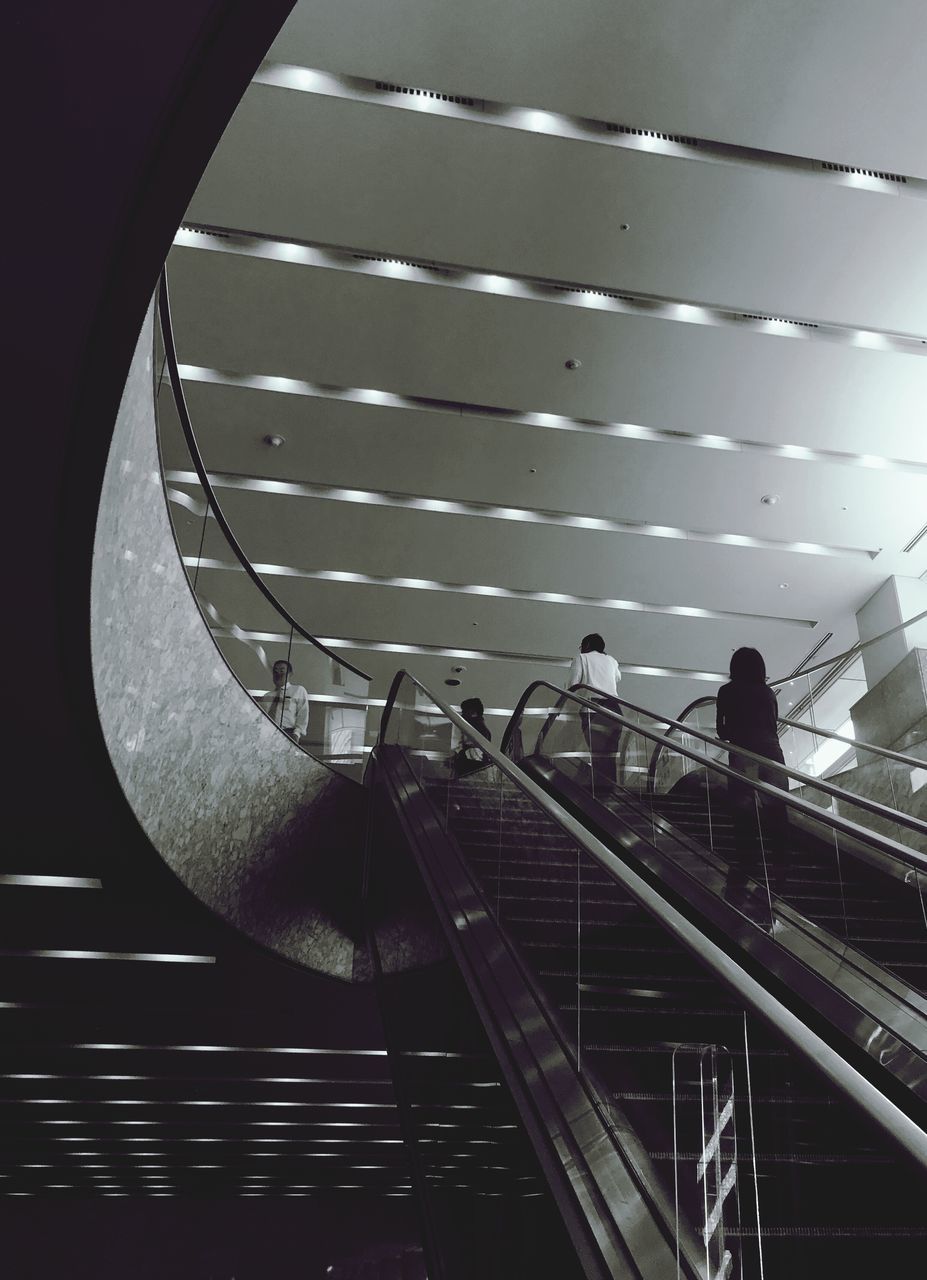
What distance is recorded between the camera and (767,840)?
186 inches

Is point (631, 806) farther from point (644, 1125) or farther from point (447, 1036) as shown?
point (644, 1125)

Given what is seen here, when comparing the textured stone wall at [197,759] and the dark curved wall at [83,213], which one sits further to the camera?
the textured stone wall at [197,759]

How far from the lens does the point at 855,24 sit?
679 centimetres

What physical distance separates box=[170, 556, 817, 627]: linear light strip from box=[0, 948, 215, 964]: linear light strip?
5.84 meters

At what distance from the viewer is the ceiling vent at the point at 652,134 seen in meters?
7.55

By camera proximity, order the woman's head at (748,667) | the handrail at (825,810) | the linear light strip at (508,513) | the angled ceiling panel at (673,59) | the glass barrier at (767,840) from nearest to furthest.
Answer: the handrail at (825,810) < the glass barrier at (767,840) < the angled ceiling panel at (673,59) < the woman's head at (748,667) < the linear light strip at (508,513)

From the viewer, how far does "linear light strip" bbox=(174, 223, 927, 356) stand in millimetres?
8570

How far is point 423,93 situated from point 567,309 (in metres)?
2.30

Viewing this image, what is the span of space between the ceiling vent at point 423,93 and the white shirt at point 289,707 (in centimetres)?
474

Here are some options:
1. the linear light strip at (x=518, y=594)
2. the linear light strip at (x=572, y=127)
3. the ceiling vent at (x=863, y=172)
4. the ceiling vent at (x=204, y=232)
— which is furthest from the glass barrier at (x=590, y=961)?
the linear light strip at (x=518, y=594)

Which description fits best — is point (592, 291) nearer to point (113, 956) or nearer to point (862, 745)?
point (862, 745)

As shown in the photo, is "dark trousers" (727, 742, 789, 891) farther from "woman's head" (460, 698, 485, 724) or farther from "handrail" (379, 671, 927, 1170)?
"woman's head" (460, 698, 485, 724)

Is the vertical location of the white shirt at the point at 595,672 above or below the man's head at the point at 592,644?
below

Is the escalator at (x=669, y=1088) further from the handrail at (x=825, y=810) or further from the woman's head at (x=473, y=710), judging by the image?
the woman's head at (x=473, y=710)
